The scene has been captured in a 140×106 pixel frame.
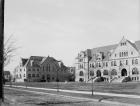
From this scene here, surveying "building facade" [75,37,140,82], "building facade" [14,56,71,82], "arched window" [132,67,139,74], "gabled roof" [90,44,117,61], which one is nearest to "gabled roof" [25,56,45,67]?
"building facade" [14,56,71,82]

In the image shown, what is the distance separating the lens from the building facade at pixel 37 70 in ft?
333

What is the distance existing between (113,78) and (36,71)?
4024 centimetres

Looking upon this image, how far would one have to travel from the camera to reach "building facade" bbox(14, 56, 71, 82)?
101500 mm

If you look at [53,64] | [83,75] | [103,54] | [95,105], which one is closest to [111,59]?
[103,54]

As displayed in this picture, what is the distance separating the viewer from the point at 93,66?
284 feet

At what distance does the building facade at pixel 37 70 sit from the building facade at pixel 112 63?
13552mm

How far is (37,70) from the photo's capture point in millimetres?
103812

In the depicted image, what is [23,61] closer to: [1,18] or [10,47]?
[10,47]

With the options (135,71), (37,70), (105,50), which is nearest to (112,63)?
(105,50)

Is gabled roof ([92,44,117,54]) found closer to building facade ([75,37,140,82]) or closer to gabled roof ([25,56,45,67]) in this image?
building facade ([75,37,140,82])

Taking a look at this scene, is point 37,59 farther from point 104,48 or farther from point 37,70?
point 104,48

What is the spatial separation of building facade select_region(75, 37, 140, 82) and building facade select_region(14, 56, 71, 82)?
1355cm

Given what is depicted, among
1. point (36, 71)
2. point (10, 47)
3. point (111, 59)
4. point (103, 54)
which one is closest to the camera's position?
point (10, 47)

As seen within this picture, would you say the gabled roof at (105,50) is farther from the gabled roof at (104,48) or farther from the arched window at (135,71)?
the arched window at (135,71)
